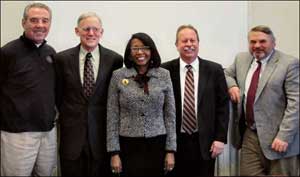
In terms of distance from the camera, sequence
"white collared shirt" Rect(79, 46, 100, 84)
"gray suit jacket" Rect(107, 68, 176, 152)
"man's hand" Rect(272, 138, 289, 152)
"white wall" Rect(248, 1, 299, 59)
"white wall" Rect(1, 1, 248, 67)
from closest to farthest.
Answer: "gray suit jacket" Rect(107, 68, 176, 152), "white collared shirt" Rect(79, 46, 100, 84), "man's hand" Rect(272, 138, 289, 152), "white wall" Rect(1, 1, 248, 67), "white wall" Rect(248, 1, 299, 59)

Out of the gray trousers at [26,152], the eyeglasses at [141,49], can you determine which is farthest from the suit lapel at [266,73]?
the gray trousers at [26,152]

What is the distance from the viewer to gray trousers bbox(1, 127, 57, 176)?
8.60 ft

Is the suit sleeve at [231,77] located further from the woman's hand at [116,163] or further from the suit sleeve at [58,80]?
the suit sleeve at [58,80]

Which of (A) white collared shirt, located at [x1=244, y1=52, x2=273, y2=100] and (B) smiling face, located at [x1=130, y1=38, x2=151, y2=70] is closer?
(B) smiling face, located at [x1=130, y1=38, x2=151, y2=70]

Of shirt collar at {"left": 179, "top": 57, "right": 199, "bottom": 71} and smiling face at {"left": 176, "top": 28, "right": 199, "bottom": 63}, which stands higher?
smiling face at {"left": 176, "top": 28, "right": 199, "bottom": 63}

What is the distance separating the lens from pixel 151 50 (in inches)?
99.1

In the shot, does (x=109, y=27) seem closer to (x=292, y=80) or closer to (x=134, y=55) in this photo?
(x=134, y=55)

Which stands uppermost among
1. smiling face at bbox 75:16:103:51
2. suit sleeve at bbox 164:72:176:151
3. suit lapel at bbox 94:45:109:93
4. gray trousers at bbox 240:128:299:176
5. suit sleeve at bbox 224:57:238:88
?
smiling face at bbox 75:16:103:51

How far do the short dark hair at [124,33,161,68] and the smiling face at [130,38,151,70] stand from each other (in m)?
0.02

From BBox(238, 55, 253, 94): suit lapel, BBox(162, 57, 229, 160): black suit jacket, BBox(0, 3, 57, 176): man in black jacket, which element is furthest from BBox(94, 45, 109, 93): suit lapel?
BBox(238, 55, 253, 94): suit lapel

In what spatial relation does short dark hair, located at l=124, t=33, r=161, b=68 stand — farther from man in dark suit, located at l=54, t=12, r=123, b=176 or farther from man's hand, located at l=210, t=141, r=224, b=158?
man's hand, located at l=210, t=141, r=224, b=158

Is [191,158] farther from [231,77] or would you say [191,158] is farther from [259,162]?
[231,77]

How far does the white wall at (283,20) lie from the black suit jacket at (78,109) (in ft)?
7.00

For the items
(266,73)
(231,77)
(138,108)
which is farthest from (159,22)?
(138,108)
